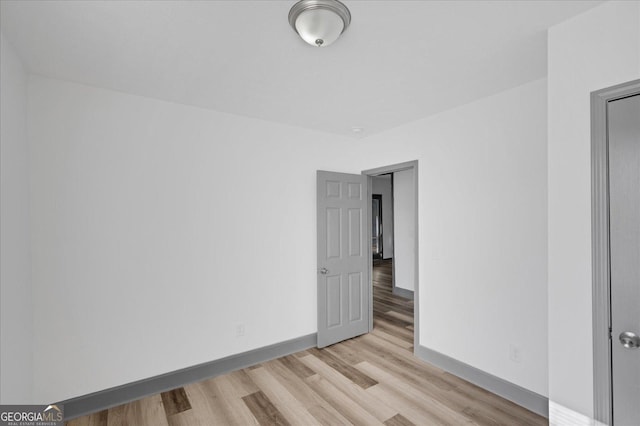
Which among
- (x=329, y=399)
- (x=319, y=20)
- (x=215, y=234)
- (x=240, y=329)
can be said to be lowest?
(x=329, y=399)

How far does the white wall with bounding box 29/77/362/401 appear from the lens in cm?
224

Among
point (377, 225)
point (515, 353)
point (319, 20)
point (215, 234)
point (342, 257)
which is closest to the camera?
point (319, 20)

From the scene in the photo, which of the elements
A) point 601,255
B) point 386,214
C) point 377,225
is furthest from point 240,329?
point 386,214

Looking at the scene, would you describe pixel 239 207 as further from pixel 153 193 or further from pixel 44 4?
pixel 44 4

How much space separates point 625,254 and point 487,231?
1.20 metres

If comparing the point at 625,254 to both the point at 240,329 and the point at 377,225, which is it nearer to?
the point at 240,329

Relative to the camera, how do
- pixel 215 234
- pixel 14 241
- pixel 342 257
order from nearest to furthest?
pixel 14 241
pixel 215 234
pixel 342 257

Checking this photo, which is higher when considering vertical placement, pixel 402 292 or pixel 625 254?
pixel 625 254

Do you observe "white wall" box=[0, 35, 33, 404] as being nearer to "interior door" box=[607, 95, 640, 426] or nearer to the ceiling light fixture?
the ceiling light fixture

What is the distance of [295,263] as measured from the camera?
346cm

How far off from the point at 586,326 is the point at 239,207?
9.23 ft

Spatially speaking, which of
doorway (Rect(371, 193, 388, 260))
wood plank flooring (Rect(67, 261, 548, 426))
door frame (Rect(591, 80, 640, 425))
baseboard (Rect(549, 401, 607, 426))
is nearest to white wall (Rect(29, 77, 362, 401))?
wood plank flooring (Rect(67, 261, 548, 426))

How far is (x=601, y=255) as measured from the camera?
1.49 meters

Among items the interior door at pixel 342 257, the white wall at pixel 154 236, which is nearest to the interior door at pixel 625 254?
the interior door at pixel 342 257
